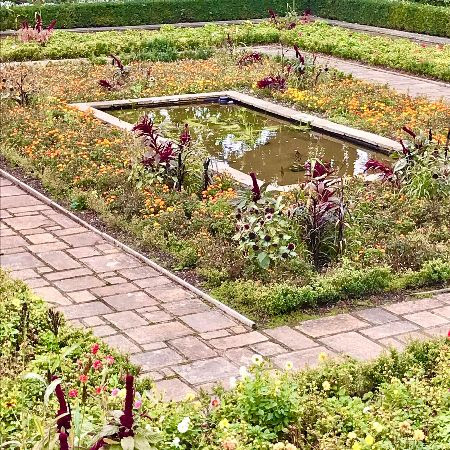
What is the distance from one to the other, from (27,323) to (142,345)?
2.07 feet

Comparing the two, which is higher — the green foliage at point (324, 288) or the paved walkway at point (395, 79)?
the paved walkway at point (395, 79)

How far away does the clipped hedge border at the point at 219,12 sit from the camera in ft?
63.8

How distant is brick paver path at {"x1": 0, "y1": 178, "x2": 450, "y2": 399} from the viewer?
4.80 m

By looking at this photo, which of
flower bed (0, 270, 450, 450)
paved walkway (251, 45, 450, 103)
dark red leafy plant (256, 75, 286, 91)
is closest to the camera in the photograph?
flower bed (0, 270, 450, 450)

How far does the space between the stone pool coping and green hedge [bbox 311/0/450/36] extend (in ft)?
29.0

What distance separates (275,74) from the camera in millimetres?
12844

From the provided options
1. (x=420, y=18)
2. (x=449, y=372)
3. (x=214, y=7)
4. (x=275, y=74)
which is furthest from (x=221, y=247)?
(x=214, y=7)

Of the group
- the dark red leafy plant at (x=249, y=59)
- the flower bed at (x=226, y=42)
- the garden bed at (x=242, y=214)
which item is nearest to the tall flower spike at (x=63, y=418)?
the garden bed at (x=242, y=214)

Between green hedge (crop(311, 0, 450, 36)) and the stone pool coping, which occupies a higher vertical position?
green hedge (crop(311, 0, 450, 36))

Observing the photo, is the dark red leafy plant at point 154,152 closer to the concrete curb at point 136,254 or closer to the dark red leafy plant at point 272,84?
the concrete curb at point 136,254

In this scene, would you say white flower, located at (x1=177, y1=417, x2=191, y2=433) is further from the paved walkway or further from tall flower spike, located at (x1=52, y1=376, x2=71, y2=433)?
the paved walkway

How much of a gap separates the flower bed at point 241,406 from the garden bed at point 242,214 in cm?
117

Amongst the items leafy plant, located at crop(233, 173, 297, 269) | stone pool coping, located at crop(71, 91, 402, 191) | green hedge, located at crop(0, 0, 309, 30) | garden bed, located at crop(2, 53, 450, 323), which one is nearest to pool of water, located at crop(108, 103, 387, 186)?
stone pool coping, located at crop(71, 91, 402, 191)

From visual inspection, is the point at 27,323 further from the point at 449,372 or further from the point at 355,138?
the point at 355,138
